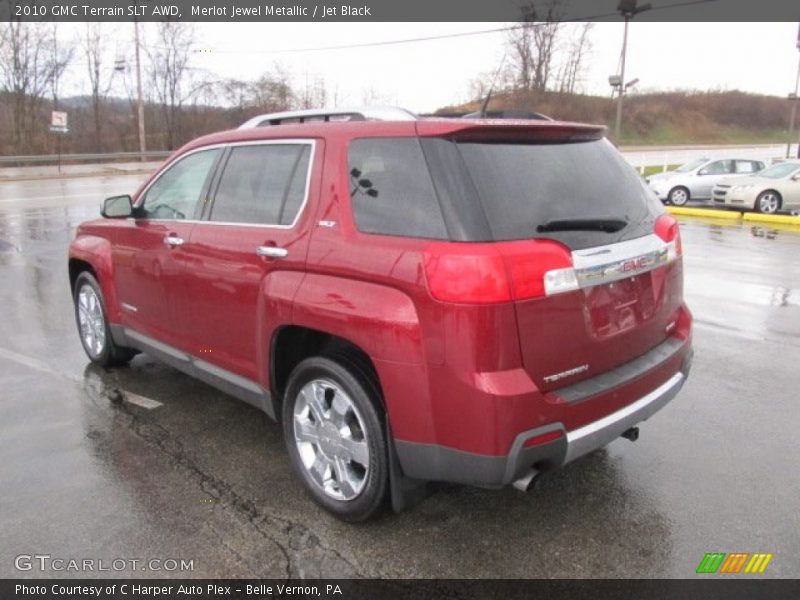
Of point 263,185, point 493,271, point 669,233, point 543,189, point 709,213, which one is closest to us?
point 493,271

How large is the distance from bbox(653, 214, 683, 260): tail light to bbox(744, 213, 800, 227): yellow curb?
14.2 metres

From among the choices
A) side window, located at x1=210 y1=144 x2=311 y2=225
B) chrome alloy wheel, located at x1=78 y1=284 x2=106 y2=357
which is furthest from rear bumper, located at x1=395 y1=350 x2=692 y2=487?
chrome alloy wheel, located at x1=78 y1=284 x2=106 y2=357

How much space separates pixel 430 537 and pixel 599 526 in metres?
0.82

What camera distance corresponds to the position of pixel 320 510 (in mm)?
3199

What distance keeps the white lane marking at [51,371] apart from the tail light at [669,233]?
3.43m

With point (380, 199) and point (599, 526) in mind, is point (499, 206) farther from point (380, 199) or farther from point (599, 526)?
point (599, 526)

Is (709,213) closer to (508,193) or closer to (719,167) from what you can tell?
(719,167)

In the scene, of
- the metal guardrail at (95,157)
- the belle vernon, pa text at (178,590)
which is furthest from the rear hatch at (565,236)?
the metal guardrail at (95,157)

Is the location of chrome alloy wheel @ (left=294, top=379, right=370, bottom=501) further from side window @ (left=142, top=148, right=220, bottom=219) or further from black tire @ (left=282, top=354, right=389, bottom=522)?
side window @ (left=142, top=148, right=220, bottom=219)

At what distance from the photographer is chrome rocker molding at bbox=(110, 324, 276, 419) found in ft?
11.5

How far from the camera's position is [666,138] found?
7600 cm

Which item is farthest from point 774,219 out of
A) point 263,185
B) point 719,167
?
point 263,185

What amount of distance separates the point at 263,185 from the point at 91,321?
264cm

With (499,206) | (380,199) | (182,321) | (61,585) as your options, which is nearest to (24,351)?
(182,321)
